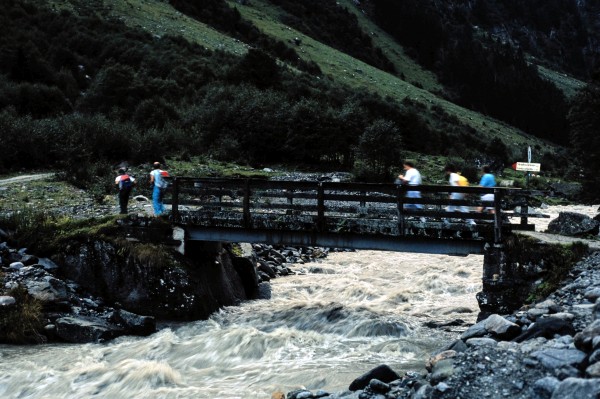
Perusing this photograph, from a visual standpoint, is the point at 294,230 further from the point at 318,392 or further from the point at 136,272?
the point at 318,392

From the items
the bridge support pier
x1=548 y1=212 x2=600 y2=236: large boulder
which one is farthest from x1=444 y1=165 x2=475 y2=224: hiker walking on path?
x1=548 y1=212 x2=600 y2=236: large boulder

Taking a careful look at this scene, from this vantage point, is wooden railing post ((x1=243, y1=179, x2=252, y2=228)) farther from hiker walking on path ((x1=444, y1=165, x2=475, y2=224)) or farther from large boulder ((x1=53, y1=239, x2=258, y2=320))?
hiker walking on path ((x1=444, y1=165, x2=475, y2=224))

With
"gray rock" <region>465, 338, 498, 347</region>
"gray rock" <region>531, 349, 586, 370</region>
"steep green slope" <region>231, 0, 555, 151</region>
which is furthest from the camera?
"steep green slope" <region>231, 0, 555, 151</region>

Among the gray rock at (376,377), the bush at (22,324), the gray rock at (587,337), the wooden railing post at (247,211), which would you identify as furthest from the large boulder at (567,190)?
the gray rock at (587,337)

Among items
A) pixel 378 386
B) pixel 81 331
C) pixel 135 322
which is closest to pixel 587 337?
pixel 378 386

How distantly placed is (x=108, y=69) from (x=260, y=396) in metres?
67.5

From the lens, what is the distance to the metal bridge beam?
18.9 metres

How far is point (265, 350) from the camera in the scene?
1752cm

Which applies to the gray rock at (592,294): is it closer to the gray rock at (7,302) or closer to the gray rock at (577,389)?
the gray rock at (577,389)

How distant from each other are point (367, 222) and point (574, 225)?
6.41 m

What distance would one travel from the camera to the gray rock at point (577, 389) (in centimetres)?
808

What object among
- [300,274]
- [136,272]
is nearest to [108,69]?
Result: [300,274]

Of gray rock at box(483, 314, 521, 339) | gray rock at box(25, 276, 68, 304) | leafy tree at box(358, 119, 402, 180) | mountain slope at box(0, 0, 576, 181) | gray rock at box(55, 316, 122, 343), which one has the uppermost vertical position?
mountain slope at box(0, 0, 576, 181)

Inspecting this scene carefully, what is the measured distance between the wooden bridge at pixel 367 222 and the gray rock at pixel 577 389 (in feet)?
32.5
